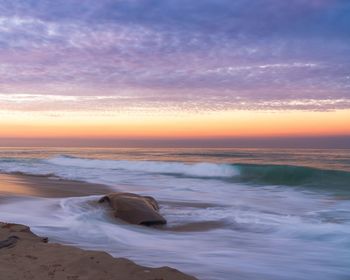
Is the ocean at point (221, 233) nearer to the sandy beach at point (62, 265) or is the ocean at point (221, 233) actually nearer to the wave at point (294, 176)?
the sandy beach at point (62, 265)

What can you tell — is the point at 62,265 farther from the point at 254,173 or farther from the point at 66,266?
the point at 254,173

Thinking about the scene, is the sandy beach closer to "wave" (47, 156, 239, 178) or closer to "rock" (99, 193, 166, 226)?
"rock" (99, 193, 166, 226)

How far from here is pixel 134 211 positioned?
26.7ft

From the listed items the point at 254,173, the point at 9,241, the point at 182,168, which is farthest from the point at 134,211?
the point at 182,168

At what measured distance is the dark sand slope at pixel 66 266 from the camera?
4113 mm

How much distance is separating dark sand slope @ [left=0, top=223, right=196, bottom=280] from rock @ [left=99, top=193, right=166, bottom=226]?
2.72m

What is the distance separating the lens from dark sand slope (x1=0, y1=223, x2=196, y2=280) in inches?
162

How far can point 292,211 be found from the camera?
1052 centimetres

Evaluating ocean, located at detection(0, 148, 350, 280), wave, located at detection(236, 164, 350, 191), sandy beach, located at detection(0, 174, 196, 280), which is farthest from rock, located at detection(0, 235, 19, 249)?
wave, located at detection(236, 164, 350, 191)

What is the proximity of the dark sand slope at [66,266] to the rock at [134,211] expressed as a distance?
272 cm

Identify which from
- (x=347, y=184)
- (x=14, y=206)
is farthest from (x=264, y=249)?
A: (x=347, y=184)

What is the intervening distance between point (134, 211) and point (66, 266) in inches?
148

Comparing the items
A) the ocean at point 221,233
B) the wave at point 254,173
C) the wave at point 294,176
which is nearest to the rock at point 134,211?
the ocean at point 221,233

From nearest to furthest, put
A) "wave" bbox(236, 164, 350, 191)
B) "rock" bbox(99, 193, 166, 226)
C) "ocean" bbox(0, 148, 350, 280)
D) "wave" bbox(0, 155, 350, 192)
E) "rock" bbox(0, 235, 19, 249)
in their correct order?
"rock" bbox(0, 235, 19, 249), "ocean" bbox(0, 148, 350, 280), "rock" bbox(99, 193, 166, 226), "wave" bbox(236, 164, 350, 191), "wave" bbox(0, 155, 350, 192)
